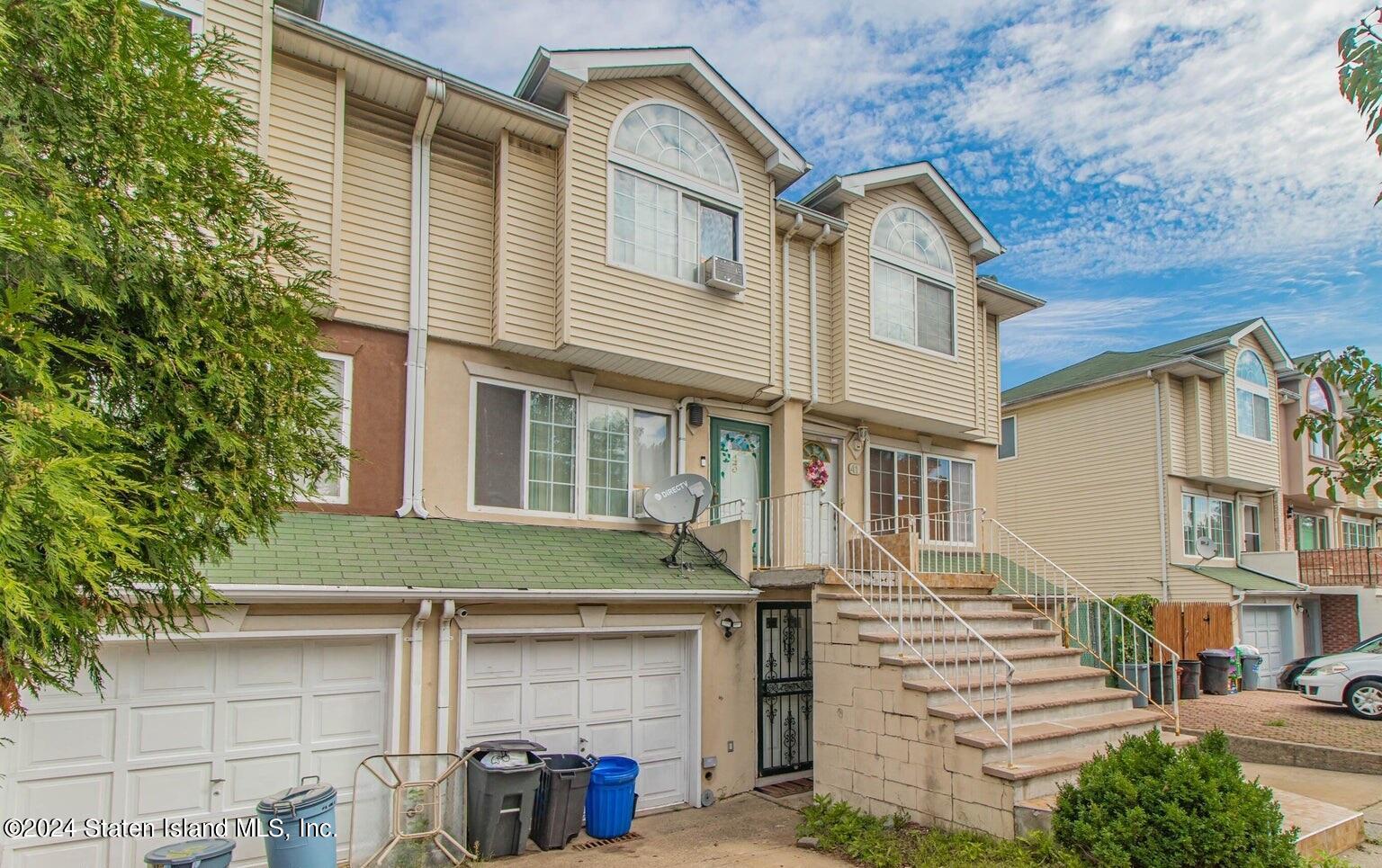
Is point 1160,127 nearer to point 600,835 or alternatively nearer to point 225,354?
point 600,835

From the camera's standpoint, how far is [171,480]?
141 inches

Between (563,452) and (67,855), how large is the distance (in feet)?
19.0

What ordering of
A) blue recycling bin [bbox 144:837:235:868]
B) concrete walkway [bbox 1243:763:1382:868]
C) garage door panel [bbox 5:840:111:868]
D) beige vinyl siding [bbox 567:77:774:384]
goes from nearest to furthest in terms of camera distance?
blue recycling bin [bbox 144:837:235:868]
garage door panel [bbox 5:840:111:868]
concrete walkway [bbox 1243:763:1382:868]
beige vinyl siding [bbox 567:77:774:384]

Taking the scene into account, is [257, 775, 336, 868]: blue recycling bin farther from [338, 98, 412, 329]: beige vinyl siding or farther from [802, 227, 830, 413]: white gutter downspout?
[802, 227, 830, 413]: white gutter downspout

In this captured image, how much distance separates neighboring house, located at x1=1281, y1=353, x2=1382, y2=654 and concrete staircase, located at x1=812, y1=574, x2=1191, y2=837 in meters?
12.6

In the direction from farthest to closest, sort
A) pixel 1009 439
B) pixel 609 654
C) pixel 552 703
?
pixel 1009 439 < pixel 609 654 < pixel 552 703

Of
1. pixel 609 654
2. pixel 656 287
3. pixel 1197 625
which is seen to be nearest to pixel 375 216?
pixel 656 287

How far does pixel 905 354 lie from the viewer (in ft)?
40.8

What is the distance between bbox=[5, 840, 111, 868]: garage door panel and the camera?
20.0 feet

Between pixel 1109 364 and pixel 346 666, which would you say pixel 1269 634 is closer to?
pixel 1109 364

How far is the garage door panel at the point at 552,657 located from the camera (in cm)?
866

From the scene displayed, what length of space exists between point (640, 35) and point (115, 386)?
30.5 ft

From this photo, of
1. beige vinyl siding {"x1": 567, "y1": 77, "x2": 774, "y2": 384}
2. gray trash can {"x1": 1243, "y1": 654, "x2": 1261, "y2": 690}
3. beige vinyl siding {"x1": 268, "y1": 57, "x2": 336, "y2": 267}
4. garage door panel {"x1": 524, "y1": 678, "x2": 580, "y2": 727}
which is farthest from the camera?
gray trash can {"x1": 1243, "y1": 654, "x2": 1261, "y2": 690}

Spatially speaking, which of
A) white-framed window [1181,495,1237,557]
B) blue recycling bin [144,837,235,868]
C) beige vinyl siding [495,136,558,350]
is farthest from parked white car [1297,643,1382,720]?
blue recycling bin [144,837,235,868]
